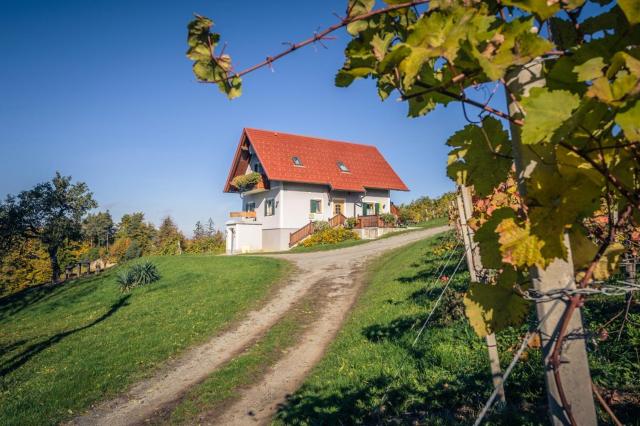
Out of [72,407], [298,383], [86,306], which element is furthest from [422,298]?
[86,306]

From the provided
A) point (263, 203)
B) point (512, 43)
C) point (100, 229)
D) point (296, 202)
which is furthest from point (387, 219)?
point (100, 229)

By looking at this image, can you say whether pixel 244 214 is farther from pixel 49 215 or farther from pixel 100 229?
pixel 100 229

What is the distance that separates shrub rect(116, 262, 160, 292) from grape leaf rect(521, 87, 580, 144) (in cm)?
1987

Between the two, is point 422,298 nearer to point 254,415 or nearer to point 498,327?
point 254,415

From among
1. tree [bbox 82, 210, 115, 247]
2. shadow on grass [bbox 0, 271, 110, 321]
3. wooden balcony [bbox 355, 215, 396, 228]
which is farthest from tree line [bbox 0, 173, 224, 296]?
wooden balcony [bbox 355, 215, 396, 228]

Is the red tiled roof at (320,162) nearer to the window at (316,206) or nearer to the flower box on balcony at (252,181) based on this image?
the window at (316,206)

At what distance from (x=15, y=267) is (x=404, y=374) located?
44.5 m

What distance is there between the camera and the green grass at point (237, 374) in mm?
6004

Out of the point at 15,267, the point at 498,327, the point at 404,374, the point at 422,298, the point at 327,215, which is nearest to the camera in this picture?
the point at 498,327

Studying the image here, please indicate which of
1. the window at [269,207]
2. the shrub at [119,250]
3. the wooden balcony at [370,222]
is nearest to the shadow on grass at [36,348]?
the window at [269,207]

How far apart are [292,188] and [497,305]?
3034 centimetres

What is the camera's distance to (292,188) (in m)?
31.2

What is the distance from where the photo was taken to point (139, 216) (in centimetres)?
6794

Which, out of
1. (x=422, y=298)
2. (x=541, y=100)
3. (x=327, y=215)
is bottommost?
(x=422, y=298)
